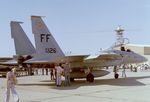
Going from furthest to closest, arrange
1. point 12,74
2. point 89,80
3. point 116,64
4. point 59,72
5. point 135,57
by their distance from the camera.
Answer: point 135,57 → point 116,64 → point 89,80 → point 59,72 → point 12,74

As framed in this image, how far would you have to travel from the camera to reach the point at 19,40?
22.1 meters

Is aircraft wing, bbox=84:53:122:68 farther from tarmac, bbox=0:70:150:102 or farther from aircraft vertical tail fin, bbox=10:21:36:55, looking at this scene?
aircraft vertical tail fin, bbox=10:21:36:55

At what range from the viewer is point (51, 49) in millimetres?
19594

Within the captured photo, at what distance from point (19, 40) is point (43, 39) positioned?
3.40m

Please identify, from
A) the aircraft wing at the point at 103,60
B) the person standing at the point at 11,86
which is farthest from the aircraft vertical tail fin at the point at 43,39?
the person standing at the point at 11,86

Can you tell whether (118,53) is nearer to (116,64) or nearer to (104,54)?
(116,64)

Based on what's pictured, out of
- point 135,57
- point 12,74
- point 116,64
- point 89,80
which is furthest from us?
point 135,57

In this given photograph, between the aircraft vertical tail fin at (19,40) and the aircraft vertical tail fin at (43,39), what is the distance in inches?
110

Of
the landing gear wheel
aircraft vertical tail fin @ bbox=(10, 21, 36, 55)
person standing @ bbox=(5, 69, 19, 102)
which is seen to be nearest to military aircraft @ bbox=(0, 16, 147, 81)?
aircraft vertical tail fin @ bbox=(10, 21, 36, 55)

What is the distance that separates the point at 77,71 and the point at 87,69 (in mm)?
794

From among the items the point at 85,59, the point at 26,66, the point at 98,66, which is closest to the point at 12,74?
the point at 26,66

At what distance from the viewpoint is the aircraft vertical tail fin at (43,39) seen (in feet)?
62.2

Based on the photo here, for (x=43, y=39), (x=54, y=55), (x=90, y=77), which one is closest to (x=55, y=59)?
(x=54, y=55)

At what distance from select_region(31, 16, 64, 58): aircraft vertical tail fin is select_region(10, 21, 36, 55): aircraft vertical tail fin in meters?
2.78
